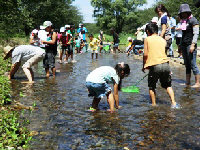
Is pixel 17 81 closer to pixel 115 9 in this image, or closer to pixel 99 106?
pixel 99 106

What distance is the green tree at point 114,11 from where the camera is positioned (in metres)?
74.9

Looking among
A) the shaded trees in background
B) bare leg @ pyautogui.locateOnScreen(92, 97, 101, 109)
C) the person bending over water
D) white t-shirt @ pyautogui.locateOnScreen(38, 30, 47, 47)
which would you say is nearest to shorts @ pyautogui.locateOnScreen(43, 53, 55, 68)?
white t-shirt @ pyautogui.locateOnScreen(38, 30, 47, 47)

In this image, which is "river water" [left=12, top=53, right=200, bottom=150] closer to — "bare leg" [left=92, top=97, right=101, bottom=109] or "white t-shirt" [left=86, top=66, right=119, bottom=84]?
"bare leg" [left=92, top=97, right=101, bottom=109]

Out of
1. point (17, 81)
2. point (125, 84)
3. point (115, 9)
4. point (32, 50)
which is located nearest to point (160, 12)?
point (125, 84)

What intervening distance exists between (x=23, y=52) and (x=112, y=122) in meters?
5.16

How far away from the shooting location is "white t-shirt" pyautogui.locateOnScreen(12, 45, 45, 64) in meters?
9.34

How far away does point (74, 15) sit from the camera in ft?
220

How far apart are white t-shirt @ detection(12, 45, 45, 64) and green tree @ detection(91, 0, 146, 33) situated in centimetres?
6650

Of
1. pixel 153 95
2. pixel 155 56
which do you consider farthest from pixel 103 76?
pixel 153 95

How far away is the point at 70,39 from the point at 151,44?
9.92 metres

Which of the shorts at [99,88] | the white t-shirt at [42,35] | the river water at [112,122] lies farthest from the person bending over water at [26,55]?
the shorts at [99,88]

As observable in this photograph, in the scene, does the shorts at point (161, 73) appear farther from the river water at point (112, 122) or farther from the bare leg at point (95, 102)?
the bare leg at point (95, 102)

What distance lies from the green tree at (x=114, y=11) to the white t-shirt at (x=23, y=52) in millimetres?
66497

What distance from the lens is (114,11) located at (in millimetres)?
77812
